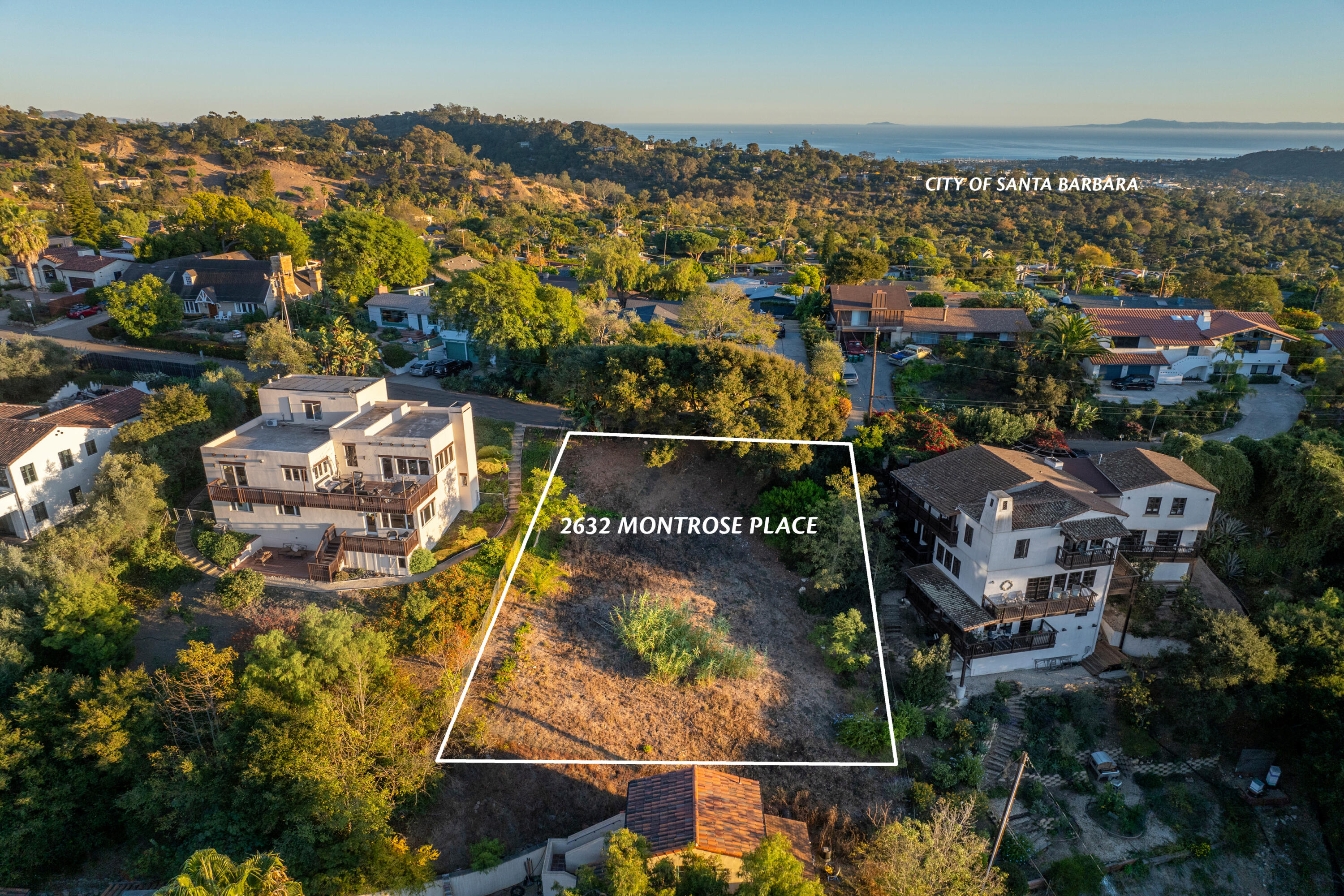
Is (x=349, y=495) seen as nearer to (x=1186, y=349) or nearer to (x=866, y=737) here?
(x=866, y=737)

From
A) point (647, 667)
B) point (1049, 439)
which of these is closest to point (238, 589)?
point (647, 667)

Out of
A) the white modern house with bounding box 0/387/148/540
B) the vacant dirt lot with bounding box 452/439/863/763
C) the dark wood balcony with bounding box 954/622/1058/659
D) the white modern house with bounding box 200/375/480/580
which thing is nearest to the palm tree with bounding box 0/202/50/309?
the white modern house with bounding box 0/387/148/540

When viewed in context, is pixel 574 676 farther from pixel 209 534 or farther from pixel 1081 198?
pixel 1081 198

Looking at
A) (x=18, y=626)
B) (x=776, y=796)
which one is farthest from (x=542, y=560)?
(x=18, y=626)

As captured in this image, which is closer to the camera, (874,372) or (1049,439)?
(874,372)

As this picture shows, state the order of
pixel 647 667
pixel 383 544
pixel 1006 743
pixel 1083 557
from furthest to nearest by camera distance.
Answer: pixel 383 544
pixel 1083 557
pixel 1006 743
pixel 647 667

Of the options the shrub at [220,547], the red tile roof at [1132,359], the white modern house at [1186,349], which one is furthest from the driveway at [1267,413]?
the shrub at [220,547]
